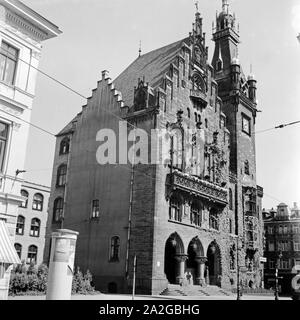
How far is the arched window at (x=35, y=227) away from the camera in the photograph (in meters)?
Answer: 54.2

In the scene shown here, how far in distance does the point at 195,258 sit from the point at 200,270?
1173 mm

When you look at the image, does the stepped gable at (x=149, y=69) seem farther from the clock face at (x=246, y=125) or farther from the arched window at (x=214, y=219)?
the clock face at (x=246, y=125)

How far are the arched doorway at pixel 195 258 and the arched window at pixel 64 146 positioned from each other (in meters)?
15.1

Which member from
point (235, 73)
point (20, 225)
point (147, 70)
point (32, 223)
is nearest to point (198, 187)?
point (147, 70)

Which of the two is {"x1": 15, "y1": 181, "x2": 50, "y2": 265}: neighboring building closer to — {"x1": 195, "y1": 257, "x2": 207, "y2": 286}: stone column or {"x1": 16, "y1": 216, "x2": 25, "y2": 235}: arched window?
{"x1": 16, "y1": 216, "x2": 25, "y2": 235}: arched window

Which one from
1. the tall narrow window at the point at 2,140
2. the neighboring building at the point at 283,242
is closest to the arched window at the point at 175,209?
the tall narrow window at the point at 2,140

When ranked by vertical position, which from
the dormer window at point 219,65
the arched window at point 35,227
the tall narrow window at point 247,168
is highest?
the dormer window at point 219,65

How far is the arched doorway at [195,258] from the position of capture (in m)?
38.7

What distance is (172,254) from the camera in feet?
124

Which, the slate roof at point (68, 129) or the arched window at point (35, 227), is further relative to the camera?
the arched window at point (35, 227)

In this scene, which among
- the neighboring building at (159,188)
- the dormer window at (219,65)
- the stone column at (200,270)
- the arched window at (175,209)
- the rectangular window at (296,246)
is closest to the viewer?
the neighboring building at (159,188)

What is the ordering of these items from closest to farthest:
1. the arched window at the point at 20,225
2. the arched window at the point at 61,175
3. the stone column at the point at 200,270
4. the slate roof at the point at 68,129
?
the stone column at the point at 200,270, the arched window at the point at 61,175, the slate roof at the point at 68,129, the arched window at the point at 20,225

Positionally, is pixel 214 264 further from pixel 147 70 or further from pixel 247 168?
pixel 147 70

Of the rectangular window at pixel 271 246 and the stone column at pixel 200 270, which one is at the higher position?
the rectangular window at pixel 271 246
